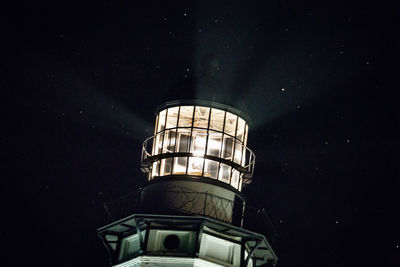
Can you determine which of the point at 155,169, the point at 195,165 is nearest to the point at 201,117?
the point at 195,165

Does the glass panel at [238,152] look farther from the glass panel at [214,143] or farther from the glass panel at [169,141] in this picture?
the glass panel at [169,141]

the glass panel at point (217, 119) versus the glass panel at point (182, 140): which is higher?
the glass panel at point (217, 119)

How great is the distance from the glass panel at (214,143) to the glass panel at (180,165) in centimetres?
83

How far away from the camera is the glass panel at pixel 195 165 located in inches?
1121

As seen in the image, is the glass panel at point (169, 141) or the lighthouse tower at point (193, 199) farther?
the glass panel at point (169, 141)

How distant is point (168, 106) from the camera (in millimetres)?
29781

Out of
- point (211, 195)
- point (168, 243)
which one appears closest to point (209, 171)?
point (211, 195)

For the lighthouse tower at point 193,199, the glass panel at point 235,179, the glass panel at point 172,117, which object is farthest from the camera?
the glass panel at point 172,117

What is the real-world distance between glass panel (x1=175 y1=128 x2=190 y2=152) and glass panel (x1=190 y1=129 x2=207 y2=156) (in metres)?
0.22

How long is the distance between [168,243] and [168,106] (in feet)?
15.9

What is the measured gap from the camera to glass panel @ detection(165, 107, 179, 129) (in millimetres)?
29719

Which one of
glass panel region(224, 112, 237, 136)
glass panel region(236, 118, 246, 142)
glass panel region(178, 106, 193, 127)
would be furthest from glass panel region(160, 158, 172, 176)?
glass panel region(236, 118, 246, 142)

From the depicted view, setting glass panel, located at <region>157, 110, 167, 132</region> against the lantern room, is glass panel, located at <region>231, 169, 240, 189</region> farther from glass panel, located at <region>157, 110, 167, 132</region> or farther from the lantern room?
glass panel, located at <region>157, 110, 167, 132</region>

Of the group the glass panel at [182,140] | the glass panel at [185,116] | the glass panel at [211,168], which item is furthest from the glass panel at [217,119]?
the glass panel at [211,168]
